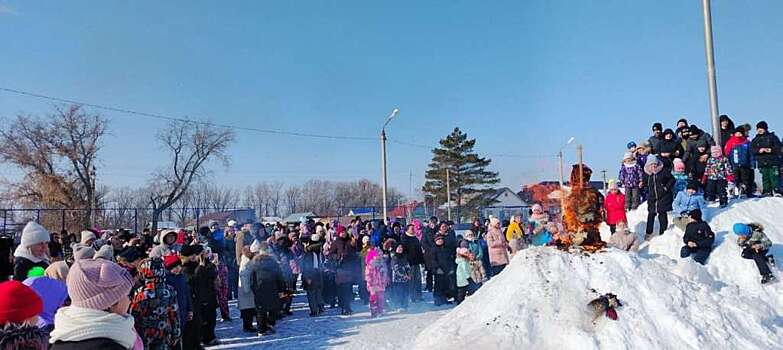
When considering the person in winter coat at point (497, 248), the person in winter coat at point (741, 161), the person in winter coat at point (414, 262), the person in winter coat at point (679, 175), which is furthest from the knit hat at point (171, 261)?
the person in winter coat at point (741, 161)

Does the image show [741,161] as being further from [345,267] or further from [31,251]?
[31,251]

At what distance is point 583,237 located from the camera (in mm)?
9180

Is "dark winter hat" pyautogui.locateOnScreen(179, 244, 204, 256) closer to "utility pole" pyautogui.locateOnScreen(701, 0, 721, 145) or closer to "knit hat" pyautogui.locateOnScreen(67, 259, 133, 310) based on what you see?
"knit hat" pyautogui.locateOnScreen(67, 259, 133, 310)

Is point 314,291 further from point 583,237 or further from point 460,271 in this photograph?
point 583,237

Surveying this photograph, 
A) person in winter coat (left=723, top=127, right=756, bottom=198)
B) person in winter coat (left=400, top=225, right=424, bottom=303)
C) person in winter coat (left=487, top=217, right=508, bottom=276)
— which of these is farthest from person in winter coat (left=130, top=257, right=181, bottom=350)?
person in winter coat (left=723, top=127, right=756, bottom=198)

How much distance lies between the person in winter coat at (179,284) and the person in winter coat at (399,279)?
19.0ft

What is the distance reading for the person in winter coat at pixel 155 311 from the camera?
596 cm

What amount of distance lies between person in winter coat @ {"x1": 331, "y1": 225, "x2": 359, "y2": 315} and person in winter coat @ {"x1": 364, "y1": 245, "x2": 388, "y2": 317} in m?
0.54

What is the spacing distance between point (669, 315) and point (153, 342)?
6.36m

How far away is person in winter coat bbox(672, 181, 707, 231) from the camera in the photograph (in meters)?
10.6

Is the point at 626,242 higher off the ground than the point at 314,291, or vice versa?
the point at 626,242

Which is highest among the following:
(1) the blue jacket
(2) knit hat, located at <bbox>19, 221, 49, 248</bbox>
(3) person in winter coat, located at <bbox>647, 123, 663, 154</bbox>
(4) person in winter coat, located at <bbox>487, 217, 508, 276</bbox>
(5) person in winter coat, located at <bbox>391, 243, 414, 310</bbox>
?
(3) person in winter coat, located at <bbox>647, 123, 663, 154</bbox>

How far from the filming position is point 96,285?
3.08m

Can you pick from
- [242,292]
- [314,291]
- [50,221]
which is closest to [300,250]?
[314,291]
